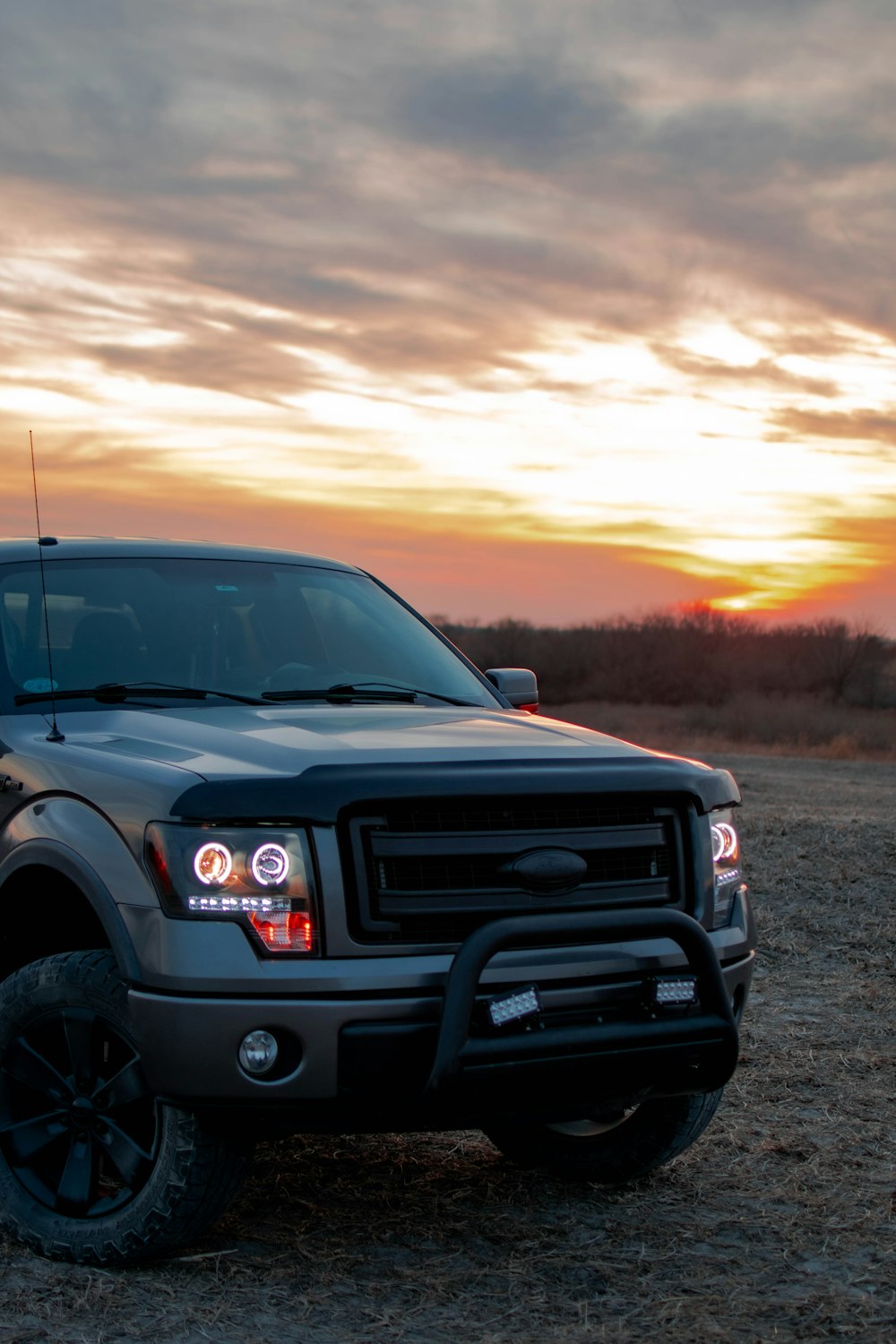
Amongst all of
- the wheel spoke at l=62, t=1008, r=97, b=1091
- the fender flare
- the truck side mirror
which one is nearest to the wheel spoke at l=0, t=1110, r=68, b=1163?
the wheel spoke at l=62, t=1008, r=97, b=1091

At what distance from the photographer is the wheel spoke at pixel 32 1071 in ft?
13.1

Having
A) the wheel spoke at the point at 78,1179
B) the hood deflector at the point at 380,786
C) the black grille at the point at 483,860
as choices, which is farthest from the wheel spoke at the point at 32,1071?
the black grille at the point at 483,860

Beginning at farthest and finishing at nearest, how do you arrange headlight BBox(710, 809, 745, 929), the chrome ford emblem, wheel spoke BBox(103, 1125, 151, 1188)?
headlight BBox(710, 809, 745, 929), wheel spoke BBox(103, 1125, 151, 1188), the chrome ford emblem

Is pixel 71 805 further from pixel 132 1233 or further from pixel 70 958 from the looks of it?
pixel 132 1233

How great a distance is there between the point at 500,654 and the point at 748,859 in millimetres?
76012

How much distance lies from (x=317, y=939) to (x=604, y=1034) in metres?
0.78

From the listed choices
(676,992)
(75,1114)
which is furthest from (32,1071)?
(676,992)

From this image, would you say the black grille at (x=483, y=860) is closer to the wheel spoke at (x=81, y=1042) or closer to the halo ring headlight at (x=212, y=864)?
the halo ring headlight at (x=212, y=864)

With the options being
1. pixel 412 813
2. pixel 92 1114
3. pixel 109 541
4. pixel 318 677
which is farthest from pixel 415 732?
pixel 109 541

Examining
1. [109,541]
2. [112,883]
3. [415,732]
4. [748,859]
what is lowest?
[748,859]

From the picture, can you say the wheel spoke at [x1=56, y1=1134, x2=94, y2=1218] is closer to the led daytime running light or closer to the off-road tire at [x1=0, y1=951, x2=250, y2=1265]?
the off-road tire at [x1=0, y1=951, x2=250, y2=1265]

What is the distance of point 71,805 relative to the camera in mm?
3984

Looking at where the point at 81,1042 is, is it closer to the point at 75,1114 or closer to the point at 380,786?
the point at 75,1114

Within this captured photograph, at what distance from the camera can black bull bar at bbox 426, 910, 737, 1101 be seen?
3.50 meters
